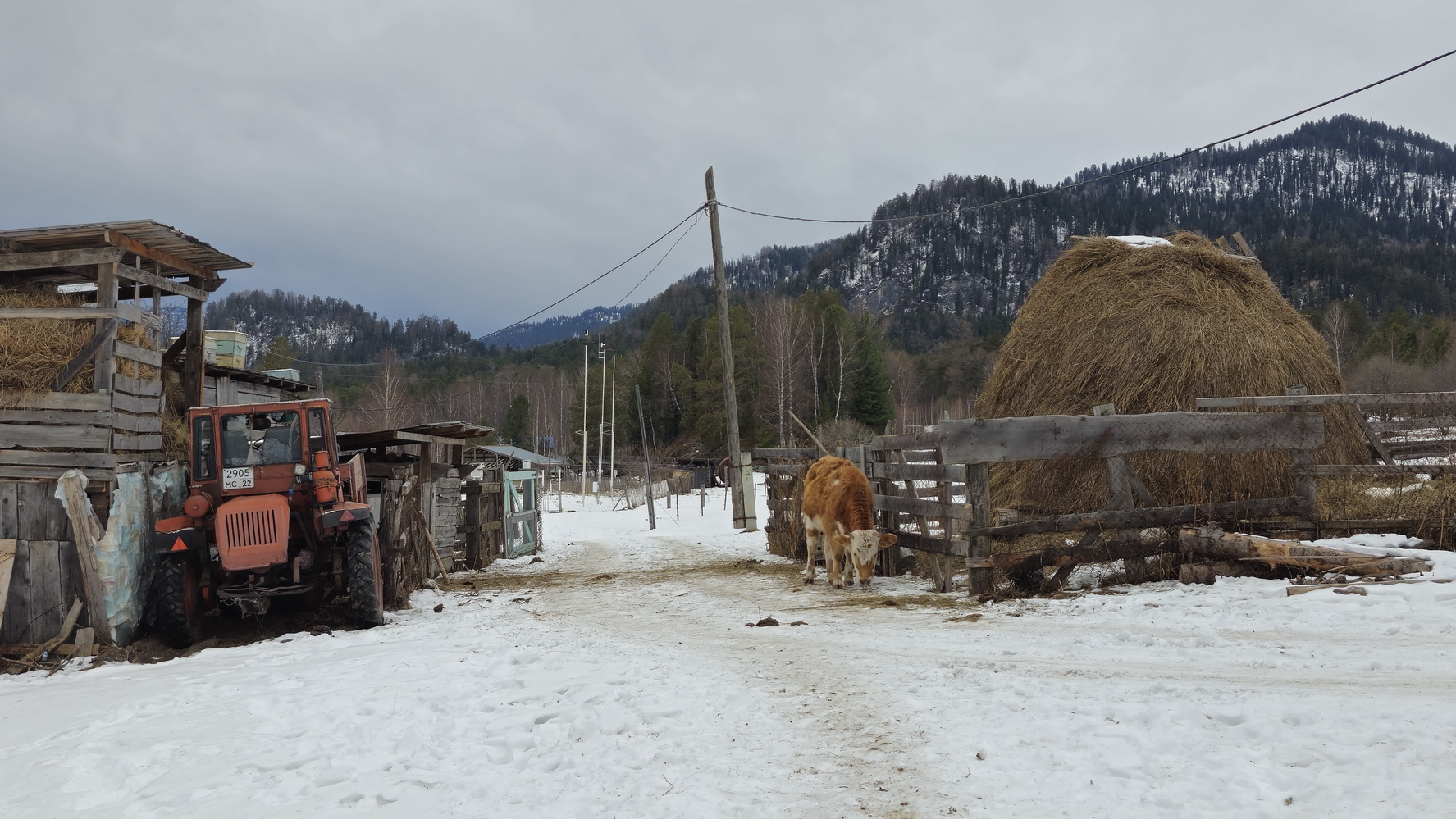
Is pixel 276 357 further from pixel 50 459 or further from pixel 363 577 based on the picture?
pixel 363 577

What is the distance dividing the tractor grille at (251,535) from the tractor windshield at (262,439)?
3.16ft

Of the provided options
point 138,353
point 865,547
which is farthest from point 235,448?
point 865,547

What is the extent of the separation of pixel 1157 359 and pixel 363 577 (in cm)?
1123

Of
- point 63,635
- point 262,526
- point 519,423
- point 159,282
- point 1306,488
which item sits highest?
point 519,423

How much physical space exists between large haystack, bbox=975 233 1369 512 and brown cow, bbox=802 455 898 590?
2.17 m

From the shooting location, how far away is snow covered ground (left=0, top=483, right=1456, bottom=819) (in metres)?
4.02

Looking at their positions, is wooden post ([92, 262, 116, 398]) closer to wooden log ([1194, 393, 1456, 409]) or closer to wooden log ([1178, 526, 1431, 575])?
wooden log ([1178, 526, 1431, 575])

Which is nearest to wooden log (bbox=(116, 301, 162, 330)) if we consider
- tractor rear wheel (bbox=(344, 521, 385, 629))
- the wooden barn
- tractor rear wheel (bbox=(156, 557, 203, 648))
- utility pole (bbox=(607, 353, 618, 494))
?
the wooden barn

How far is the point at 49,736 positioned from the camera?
5.62m

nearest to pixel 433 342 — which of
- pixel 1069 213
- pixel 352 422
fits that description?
pixel 352 422

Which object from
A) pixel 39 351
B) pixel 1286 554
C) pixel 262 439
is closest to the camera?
pixel 1286 554

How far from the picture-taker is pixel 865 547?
11.0m

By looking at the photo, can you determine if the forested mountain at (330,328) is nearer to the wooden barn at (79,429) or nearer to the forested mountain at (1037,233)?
the forested mountain at (1037,233)

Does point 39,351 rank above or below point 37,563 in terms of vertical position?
above
